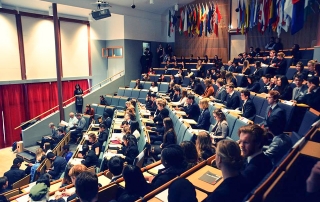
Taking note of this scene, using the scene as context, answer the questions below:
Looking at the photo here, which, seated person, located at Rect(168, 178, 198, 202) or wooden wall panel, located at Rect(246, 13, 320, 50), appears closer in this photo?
seated person, located at Rect(168, 178, 198, 202)

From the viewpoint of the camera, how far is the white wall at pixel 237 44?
10.7m

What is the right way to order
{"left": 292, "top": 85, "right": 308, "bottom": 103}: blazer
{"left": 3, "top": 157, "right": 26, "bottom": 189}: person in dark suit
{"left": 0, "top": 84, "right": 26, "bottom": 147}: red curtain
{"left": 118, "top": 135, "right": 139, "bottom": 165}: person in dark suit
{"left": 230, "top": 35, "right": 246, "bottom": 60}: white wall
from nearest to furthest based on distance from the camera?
{"left": 118, "top": 135, "right": 139, "bottom": 165}: person in dark suit, {"left": 292, "top": 85, "right": 308, "bottom": 103}: blazer, {"left": 3, "top": 157, "right": 26, "bottom": 189}: person in dark suit, {"left": 0, "top": 84, "right": 26, "bottom": 147}: red curtain, {"left": 230, "top": 35, "right": 246, "bottom": 60}: white wall

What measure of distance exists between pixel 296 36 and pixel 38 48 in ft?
30.9

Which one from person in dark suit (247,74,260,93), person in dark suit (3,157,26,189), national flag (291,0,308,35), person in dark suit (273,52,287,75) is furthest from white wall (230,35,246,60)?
person in dark suit (3,157,26,189)

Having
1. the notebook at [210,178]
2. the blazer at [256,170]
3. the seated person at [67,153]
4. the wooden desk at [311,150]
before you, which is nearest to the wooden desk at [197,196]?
the notebook at [210,178]

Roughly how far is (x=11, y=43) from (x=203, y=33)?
7.39 m

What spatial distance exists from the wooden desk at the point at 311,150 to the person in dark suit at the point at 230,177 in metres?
0.39

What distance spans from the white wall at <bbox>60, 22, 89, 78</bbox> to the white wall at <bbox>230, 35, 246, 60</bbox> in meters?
6.24

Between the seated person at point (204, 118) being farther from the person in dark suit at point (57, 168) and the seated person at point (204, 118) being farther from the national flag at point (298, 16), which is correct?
the national flag at point (298, 16)

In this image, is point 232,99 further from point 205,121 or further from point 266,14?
point 266,14

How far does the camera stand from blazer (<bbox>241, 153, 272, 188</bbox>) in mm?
1704

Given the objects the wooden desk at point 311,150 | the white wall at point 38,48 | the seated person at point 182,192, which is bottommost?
the seated person at point 182,192

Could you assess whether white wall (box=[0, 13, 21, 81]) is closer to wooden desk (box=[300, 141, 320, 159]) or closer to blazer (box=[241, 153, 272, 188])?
blazer (box=[241, 153, 272, 188])

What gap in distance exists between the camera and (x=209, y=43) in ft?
37.5
